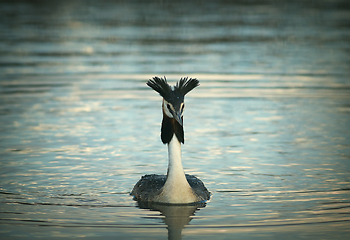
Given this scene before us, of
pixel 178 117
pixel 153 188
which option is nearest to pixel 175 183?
pixel 153 188

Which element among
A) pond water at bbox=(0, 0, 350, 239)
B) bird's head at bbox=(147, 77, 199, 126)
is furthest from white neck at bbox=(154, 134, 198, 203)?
bird's head at bbox=(147, 77, 199, 126)

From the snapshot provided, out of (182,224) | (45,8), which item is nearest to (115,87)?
(182,224)

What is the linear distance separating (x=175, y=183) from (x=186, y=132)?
6.14 m

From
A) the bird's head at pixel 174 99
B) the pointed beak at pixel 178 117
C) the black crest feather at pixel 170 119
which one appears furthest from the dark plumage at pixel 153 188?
the pointed beak at pixel 178 117

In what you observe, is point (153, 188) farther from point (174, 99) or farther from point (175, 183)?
point (174, 99)

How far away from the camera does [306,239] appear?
→ 32.5ft

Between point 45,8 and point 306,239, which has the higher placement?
point 45,8

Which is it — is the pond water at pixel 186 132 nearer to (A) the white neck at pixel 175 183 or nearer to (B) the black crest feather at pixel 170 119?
(A) the white neck at pixel 175 183

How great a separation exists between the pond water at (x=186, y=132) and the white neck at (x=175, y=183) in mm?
224

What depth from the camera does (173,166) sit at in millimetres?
11312

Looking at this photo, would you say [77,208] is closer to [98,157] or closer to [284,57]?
[98,157]

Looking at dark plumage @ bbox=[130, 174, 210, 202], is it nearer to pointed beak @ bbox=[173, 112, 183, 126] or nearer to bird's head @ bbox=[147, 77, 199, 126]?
bird's head @ bbox=[147, 77, 199, 126]

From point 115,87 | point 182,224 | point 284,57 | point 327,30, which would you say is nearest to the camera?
point 182,224

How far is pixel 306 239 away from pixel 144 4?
5143cm
